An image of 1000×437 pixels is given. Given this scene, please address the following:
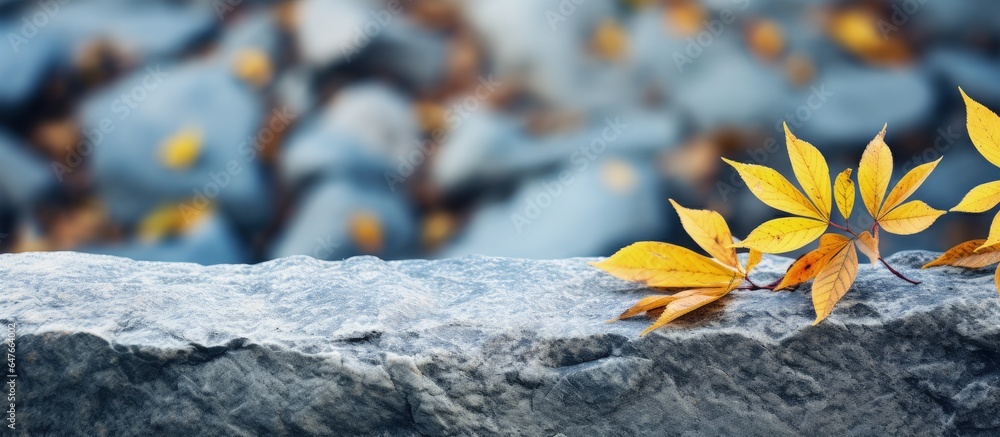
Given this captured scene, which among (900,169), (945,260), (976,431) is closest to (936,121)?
(900,169)

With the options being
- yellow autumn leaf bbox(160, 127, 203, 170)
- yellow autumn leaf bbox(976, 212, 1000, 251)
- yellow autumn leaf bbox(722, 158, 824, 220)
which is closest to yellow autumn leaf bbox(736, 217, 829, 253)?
yellow autumn leaf bbox(722, 158, 824, 220)

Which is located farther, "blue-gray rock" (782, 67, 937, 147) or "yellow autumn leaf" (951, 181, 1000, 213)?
"blue-gray rock" (782, 67, 937, 147)

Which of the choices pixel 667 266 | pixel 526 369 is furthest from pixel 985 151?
pixel 526 369

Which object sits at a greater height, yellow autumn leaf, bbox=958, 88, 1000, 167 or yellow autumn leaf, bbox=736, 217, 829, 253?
yellow autumn leaf, bbox=958, 88, 1000, 167

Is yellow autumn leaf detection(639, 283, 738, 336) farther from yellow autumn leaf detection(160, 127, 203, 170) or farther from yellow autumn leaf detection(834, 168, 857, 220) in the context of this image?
yellow autumn leaf detection(160, 127, 203, 170)

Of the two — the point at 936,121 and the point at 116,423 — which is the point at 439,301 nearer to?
the point at 116,423
